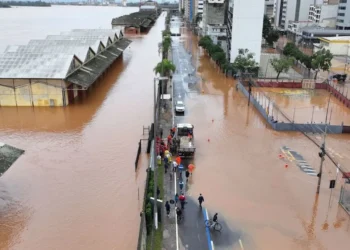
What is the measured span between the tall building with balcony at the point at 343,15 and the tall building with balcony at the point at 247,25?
51.1 metres

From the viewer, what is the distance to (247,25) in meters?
62.0

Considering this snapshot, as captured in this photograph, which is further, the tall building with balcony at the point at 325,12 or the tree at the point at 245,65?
the tall building with balcony at the point at 325,12

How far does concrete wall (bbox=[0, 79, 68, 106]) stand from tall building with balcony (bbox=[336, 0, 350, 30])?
86748 mm

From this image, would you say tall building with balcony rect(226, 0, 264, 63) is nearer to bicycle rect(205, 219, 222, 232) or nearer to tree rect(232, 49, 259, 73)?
tree rect(232, 49, 259, 73)

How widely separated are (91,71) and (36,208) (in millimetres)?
27358

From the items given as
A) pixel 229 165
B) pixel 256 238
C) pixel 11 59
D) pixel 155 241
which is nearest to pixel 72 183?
pixel 155 241

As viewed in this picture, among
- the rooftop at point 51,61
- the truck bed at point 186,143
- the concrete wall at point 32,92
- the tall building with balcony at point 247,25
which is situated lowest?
the truck bed at point 186,143

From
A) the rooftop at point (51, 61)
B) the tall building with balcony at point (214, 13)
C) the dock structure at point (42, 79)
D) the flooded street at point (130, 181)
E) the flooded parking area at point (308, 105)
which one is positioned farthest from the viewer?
the tall building with balcony at point (214, 13)

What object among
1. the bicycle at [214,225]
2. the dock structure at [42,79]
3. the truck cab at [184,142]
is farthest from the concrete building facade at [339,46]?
the bicycle at [214,225]

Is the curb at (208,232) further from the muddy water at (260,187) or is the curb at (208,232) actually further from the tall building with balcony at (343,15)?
the tall building with balcony at (343,15)

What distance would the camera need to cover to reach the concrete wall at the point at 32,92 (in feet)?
131

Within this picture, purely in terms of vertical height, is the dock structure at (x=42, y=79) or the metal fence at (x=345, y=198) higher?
the dock structure at (x=42, y=79)

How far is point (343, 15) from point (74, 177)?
9855cm

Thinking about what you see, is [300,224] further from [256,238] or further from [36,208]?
[36,208]
